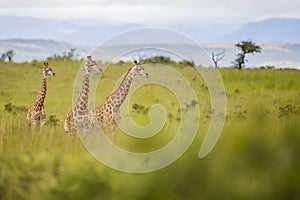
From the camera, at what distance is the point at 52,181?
4.02 metres

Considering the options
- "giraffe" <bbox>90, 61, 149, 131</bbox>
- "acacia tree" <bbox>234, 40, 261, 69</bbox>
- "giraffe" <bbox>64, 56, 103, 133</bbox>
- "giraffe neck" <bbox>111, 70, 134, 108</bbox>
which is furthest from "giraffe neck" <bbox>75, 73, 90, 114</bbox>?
"acacia tree" <bbox>234, 40, 261, 69</bbox>

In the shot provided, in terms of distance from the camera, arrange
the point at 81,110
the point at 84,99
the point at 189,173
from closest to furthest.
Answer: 1. the point at 189,173
2. the point at 81,110
3. the point at 84,99

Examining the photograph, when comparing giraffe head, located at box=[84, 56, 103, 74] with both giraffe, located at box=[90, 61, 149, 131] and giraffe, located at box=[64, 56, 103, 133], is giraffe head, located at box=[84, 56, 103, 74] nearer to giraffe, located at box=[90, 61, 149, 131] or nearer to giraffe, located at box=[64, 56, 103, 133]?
giraffe, located at box=[64, 56, 103, 133]

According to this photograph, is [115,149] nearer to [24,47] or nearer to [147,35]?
[147,35]

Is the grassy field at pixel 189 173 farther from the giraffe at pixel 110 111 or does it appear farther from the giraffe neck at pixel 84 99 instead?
the giraffe neck at pixel 84 99

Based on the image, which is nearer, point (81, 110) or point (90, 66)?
point (81, 110)

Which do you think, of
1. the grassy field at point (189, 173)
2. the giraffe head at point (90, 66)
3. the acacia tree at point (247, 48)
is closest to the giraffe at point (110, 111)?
the giraffe head at point (90, 66)

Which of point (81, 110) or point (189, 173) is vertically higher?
point (81, 110)

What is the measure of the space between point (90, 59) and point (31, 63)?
53.4 ft

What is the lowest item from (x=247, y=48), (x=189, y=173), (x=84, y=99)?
(x=189, y=173)

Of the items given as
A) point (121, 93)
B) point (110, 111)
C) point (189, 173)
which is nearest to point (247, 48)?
point (121, 93)

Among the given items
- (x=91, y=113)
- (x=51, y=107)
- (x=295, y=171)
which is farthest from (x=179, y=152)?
(x=51, y=107)

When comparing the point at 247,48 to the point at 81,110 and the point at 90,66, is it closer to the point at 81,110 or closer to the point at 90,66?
the point at 90,66

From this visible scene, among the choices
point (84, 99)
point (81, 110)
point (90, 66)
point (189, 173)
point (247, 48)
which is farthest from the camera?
point (247, 48)
